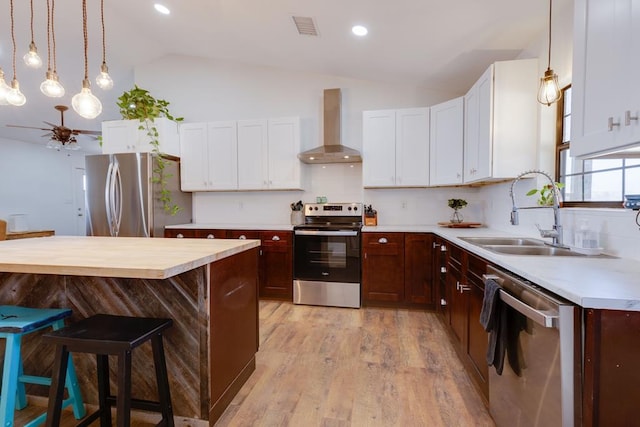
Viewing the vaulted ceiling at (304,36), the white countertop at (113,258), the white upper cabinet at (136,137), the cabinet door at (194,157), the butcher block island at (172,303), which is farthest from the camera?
the cabinet door at (194,157)

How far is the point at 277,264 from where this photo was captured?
11.9ft

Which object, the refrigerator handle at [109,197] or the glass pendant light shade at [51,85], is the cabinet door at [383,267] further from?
the refrigerator handle at [109,197]

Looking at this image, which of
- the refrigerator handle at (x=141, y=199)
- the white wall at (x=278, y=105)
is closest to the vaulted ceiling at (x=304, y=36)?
the white wall at (x=278, y=105)

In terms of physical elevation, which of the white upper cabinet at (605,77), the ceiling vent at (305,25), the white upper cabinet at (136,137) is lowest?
the white upper cabinet at (605,77)

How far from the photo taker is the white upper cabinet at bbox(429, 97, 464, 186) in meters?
3.20

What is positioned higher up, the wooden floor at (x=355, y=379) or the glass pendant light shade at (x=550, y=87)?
the glass pendant light shade at (x=550, y=87)

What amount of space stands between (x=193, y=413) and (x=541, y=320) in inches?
66.3

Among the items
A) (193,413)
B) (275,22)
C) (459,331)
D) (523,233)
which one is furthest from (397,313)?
(275,22)

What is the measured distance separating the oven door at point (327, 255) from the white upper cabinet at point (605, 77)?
2.25 metres

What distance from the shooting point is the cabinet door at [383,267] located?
330 centimetres

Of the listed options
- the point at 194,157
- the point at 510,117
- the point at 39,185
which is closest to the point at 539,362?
the point at 510,117

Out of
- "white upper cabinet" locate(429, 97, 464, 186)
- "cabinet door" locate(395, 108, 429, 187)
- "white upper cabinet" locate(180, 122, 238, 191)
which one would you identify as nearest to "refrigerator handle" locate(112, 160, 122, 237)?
"white upper cabinet" locate(180, 122, 238, 191)

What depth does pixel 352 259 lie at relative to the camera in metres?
3.42

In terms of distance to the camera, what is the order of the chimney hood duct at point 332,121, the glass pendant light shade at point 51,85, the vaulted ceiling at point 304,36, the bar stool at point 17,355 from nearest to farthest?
the bar stool at point 17,355 → the glass pendant light shade at point 51,85 → the vaulted ceiling at point 304,36 → the chimney hood duct at point 332,121
